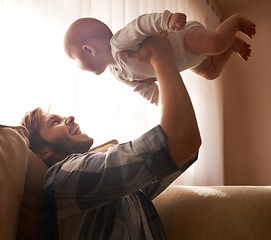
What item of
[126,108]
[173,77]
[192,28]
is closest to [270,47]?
[126,108]

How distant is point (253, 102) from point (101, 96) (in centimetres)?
207

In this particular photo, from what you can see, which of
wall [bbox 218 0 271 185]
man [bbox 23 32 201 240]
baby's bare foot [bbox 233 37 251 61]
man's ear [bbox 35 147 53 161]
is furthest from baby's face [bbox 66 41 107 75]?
wall [bbox 218 0 271 185]

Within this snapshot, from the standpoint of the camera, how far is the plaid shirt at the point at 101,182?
725mm

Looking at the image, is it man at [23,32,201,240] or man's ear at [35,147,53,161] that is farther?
man's ear at [35,147,53,161]

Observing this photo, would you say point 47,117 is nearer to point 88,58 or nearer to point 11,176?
point 88,58

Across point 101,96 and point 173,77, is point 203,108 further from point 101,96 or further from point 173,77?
point 173,77

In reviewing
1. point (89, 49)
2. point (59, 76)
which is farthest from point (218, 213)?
point (59, 76)

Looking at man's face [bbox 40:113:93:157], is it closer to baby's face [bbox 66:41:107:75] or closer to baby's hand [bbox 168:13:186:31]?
A: baby's face [bbox 66:41:107:75]

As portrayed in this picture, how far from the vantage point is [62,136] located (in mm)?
1035

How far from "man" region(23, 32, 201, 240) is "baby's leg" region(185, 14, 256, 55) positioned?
10cm

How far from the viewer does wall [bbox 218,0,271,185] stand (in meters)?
3.02

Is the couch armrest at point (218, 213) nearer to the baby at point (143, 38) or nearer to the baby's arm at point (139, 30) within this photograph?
the baby at point (143, 38)

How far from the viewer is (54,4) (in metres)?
1.35

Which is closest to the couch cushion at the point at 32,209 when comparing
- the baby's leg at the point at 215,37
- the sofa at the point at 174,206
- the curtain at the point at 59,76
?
the sofa at the point at 174,206
